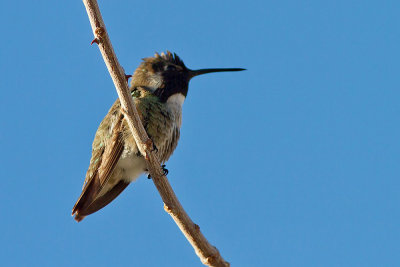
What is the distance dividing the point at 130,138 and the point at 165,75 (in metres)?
1.54

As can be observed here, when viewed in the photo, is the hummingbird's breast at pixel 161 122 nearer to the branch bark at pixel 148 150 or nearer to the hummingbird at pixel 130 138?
the hummingbird at pixel 130 138

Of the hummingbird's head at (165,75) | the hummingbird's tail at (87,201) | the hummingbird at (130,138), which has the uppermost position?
the hummingbird's head at (165,75)

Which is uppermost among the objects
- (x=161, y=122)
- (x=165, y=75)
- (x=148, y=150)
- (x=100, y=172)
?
(x=165, y=75)

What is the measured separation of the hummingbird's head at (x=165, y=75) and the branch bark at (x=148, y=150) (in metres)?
2.39

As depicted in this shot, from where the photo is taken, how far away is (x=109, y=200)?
6.18 metres

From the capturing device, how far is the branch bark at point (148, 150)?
11.9ft

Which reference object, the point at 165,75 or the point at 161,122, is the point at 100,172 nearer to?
the point at 161,122

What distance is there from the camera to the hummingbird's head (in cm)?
675

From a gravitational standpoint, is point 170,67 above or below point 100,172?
above

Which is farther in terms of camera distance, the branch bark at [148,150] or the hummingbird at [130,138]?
the hummingbird at [130,138]

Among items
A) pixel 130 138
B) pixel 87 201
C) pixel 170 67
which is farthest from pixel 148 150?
pixel 170 67

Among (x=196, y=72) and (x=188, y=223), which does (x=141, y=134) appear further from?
(x=196, y=72)

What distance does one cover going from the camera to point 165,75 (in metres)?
7.04

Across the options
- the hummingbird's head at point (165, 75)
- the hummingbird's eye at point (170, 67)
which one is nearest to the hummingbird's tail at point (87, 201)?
the hummingbird's head at point (165, 75)
